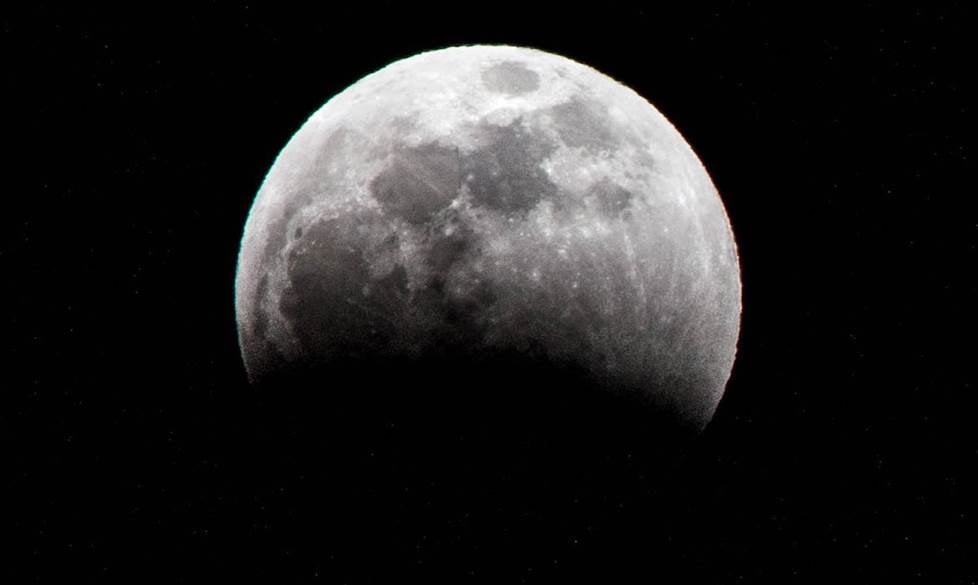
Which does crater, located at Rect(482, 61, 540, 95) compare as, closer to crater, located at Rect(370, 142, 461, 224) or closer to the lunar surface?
the lunar surface

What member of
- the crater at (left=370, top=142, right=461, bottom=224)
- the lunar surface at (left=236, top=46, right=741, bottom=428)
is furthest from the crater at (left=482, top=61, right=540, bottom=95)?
the crater at (left=370, top=142, right=461, bottom=224)

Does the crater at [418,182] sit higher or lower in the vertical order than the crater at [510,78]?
lower

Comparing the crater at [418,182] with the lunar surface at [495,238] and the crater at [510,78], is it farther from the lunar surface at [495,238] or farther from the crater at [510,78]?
the crater at [510,78]

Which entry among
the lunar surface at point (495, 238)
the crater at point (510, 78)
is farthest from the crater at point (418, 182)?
the crater at point (510, 78)

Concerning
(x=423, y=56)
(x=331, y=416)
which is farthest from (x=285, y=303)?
(x=423, y=56)

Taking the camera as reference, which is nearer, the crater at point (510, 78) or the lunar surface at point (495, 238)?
the lunar surface at point (495, 238)

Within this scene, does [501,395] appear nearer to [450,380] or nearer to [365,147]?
[450,380]
